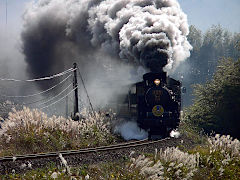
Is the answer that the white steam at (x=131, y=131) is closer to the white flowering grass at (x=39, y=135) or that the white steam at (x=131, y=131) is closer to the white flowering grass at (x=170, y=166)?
the white flowering grass at (x=39, y=135)

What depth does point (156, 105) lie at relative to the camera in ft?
42.5

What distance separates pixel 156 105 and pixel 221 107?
7107 mm

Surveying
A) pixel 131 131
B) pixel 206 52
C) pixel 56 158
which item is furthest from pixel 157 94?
pixel 206 52

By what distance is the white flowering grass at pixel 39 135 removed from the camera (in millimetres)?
9109

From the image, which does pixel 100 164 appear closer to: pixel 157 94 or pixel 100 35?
pixel 157 94

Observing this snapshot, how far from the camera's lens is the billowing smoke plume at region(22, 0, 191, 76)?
15680 millimetres

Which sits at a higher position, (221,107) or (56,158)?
(221,107)

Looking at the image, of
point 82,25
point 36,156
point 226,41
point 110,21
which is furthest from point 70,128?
point 226,41

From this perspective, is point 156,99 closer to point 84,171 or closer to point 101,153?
point 101,153

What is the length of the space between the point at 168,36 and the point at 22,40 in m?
16.7

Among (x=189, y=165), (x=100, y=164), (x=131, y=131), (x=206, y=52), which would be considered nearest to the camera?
(x=189, y=165)

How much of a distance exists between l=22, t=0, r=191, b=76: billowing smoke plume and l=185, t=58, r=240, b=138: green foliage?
3100mm

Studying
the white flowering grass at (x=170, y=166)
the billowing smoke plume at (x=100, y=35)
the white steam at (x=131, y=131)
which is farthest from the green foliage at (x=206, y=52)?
the white flowering grass at (x=170, y=166)

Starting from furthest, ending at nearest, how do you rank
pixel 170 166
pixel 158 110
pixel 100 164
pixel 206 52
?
pixel 206 52
pixel 158 110
pixel 100 164
pixel 170 166
